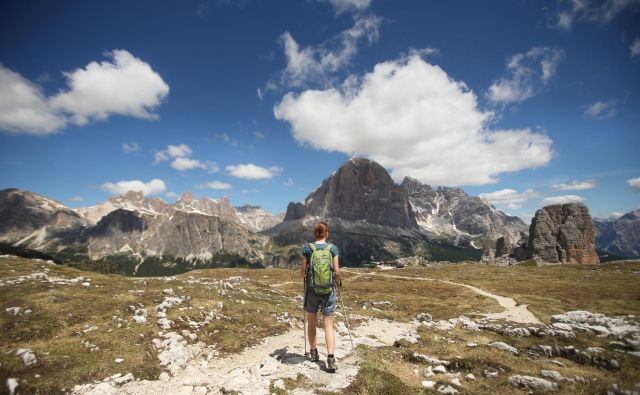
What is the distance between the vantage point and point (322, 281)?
1305cm

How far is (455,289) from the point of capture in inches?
2840

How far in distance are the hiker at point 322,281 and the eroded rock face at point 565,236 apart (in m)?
159

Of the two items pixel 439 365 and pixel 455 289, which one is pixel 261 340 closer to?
pixel 439 365

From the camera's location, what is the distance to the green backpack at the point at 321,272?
13.1 metres

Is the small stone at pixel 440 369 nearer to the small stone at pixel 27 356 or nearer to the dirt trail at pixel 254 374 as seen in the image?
the dirt trail at pixel 254 374

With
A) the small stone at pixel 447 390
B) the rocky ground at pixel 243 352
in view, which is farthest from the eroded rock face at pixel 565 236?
the small stone at pixel 447 390

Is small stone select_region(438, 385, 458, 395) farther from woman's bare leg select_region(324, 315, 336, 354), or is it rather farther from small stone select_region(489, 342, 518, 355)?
small stone select_region(489, 342, 518, 355)

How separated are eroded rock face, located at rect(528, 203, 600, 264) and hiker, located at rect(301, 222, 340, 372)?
521 ft

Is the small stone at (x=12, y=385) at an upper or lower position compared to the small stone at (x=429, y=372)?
upper

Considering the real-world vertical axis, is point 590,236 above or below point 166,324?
above

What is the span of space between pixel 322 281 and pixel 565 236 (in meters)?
166

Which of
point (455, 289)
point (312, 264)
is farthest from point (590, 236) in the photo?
point (312, 264)

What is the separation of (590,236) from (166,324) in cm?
17562

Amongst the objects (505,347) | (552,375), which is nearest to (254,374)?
(552,375)
